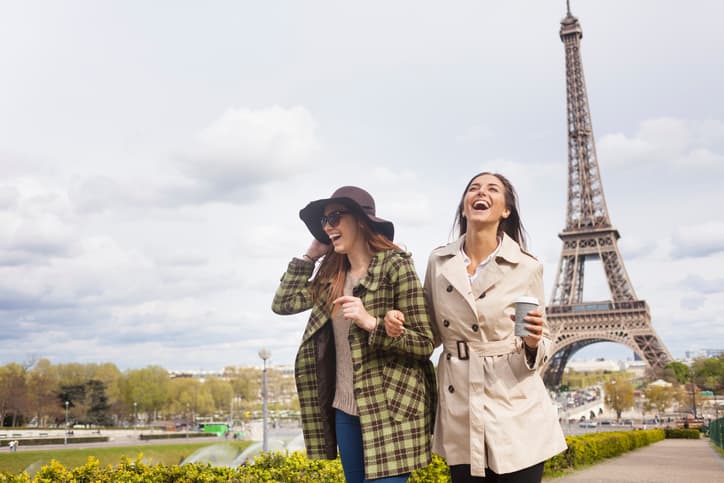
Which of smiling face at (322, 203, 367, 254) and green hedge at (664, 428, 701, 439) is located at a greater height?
smiling face at (322, 203, 367, 254)

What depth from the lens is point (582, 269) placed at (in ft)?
173

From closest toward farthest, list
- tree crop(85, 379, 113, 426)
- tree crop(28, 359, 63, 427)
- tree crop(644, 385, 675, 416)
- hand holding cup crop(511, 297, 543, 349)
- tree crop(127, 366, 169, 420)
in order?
hand holding cup crop(511, 297, 543, 349) < tree crop(28, 359, 63, 427) < tree crop(85, 379, 113, 426) < tree crop(644, 385, 675, 416) < tree crop(127, 366, 169, 420)

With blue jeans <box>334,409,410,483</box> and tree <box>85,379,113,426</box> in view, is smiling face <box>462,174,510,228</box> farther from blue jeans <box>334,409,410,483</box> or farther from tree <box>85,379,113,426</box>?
tree <box>85,379,113,426</box>

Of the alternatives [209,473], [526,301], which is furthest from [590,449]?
[526,301]

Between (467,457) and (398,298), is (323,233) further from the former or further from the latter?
(467,457)

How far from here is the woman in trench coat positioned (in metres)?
3.15

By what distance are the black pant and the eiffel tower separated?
42.5 metres

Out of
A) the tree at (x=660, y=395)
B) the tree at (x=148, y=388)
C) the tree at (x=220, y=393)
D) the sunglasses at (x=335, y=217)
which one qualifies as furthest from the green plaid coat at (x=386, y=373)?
the tree at (x=220, y=393)

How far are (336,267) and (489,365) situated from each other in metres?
0.96

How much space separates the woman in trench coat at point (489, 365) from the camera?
315 cm

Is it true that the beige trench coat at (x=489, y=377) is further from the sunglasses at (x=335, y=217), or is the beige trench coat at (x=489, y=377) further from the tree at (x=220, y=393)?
the tree at (x=220, y=393)

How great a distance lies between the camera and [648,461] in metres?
17.5

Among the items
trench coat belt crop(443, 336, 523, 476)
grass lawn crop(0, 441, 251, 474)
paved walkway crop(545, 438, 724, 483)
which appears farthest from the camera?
grass lawn crop(0, 441, 251, 474)

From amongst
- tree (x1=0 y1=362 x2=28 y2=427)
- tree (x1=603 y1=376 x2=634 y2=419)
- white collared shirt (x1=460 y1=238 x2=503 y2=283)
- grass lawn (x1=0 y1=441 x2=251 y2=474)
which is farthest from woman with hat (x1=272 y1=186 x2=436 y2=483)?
tree (x1=603 y1=376 x2=634 y2=419)
